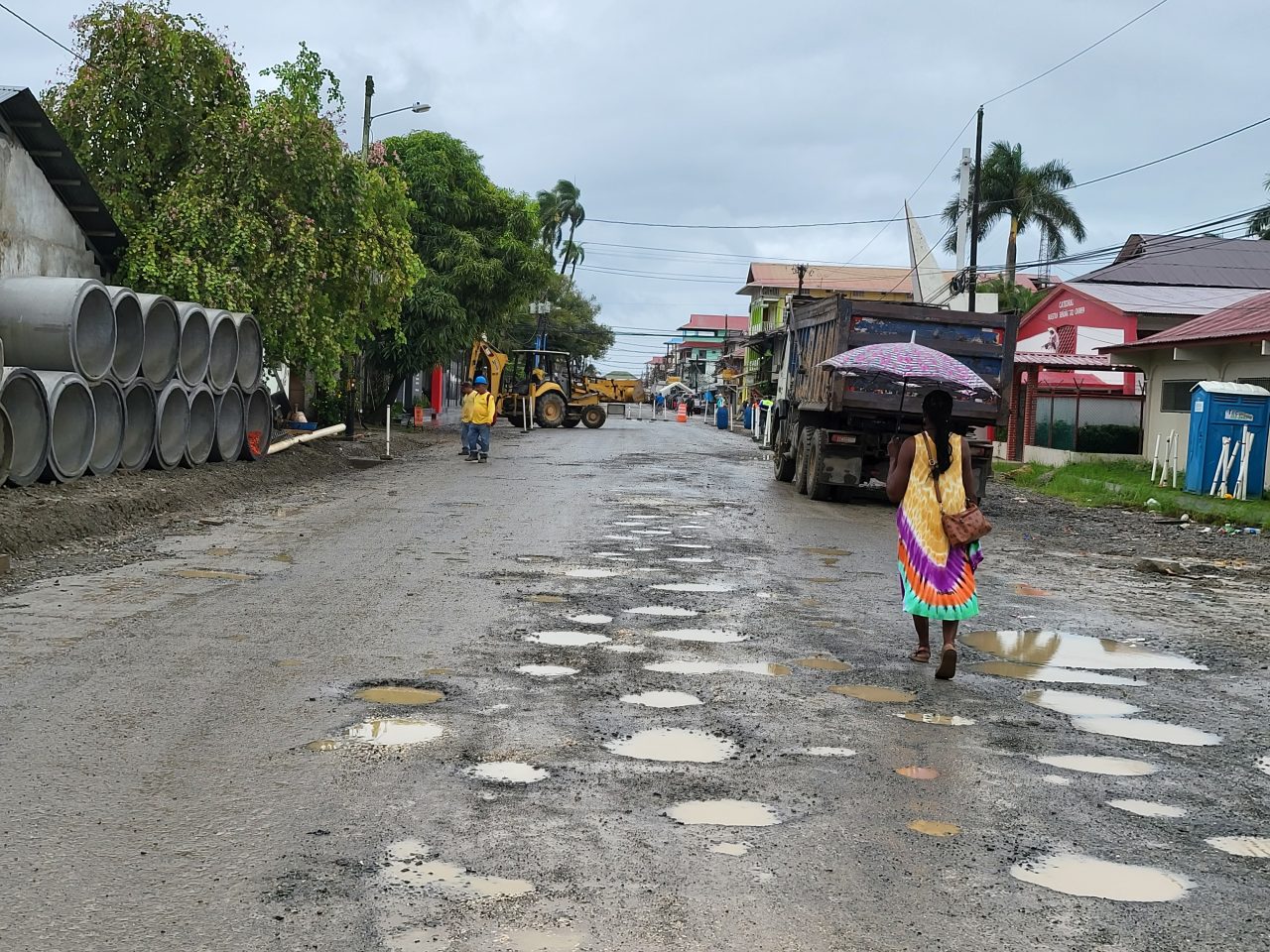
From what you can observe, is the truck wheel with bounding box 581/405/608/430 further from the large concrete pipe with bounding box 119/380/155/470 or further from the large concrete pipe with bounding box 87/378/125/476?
the large concrete pipe with bounding box 87/378/125/476

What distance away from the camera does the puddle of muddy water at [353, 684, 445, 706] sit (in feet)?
19.4

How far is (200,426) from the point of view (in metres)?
17.2

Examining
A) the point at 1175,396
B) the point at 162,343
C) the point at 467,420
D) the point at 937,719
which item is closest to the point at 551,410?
the point at 467,420

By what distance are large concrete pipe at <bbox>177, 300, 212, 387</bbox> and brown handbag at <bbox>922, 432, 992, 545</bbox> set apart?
1224 centimetres

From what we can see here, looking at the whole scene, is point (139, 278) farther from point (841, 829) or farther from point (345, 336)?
point (841, 829)

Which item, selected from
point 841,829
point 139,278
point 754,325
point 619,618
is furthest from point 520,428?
point 754,325

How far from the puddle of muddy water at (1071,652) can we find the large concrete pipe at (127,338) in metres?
10.7

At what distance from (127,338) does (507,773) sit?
39.4 ft

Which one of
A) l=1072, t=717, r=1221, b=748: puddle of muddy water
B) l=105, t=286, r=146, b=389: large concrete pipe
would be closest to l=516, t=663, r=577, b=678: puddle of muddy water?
l=1072, t=717, r=1221, b=748: puddle of muddy water

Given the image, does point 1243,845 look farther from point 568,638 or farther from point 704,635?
point 568,638

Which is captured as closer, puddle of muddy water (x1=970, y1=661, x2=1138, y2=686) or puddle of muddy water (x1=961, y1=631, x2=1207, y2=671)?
puddle of muddy water (x1=970, y1=661, x2=1138, y2=686)

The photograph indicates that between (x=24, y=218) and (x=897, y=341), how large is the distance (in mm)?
11683

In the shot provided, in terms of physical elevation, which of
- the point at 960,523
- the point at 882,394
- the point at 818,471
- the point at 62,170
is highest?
the point at 62,170

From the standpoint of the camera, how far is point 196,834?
410 cm
